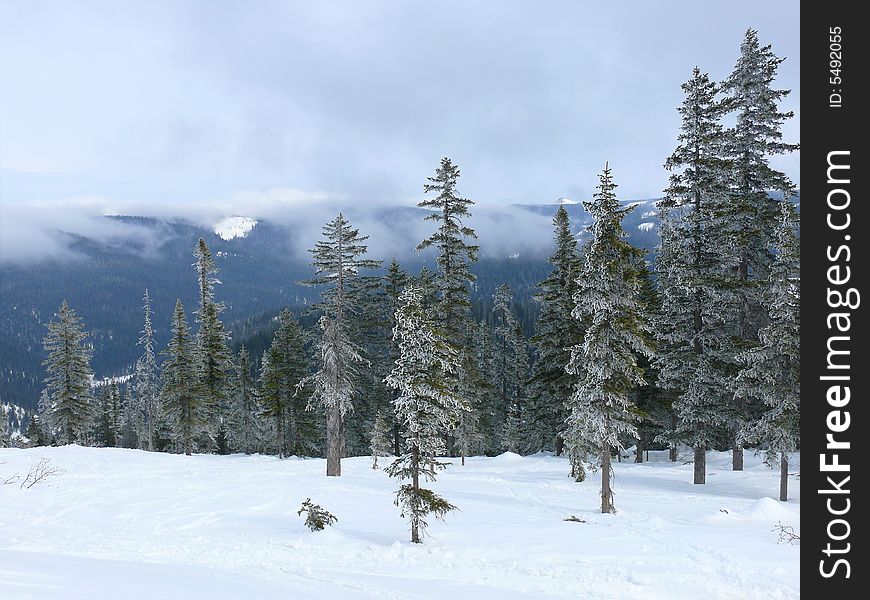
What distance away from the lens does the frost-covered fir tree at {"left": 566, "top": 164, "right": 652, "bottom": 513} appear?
65.5ft

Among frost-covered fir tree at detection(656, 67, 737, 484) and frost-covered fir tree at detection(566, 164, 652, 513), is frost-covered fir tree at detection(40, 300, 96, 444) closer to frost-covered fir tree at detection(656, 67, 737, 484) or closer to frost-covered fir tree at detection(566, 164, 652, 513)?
frost-covered fir tree at detection(566, 164, 652, 513)

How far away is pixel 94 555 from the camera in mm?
14078

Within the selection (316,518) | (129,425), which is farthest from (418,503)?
(129,425)

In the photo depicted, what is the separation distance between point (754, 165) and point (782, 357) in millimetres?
12108

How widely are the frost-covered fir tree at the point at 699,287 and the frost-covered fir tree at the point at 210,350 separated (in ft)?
121

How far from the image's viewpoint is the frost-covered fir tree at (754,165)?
27844 millimetres

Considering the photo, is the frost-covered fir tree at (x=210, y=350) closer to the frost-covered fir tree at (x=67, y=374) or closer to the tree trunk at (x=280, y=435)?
the tree trunk at (x=280, y=435)

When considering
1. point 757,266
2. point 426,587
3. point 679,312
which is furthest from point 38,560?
point 757,266

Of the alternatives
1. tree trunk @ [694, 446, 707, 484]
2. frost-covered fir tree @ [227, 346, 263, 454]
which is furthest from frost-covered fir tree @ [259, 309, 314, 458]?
tree trunk @ [694, 446, 707, 484]
